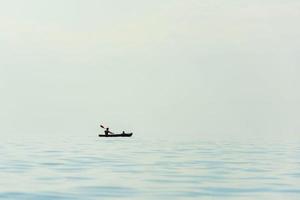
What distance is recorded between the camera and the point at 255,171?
5134 cm

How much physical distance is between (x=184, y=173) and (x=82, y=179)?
8.46m

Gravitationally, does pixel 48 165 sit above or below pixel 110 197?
above

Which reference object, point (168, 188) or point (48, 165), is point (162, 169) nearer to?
point (48, 165)

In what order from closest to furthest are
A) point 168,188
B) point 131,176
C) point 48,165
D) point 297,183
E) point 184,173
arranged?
point 168,188 < point 297,183 < point 131,176 < point 184,173 < point 48,165

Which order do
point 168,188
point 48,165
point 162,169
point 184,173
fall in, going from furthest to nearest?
point 48,165, point 162,169, point 184,173, point 168,188

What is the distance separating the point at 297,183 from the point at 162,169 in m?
13.3

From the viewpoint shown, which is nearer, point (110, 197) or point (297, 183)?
point (110, 197)

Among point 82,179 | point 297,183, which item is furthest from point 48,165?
point 297,183

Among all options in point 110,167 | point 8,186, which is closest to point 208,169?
point 110,167

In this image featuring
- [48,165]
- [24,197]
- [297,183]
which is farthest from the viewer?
[48,165]

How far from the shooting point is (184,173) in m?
48.3

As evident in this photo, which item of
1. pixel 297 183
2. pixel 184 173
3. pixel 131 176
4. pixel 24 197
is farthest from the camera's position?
pixel 184 173

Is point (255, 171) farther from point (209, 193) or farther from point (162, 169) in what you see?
point (209, 193)

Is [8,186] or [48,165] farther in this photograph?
[48,165]
